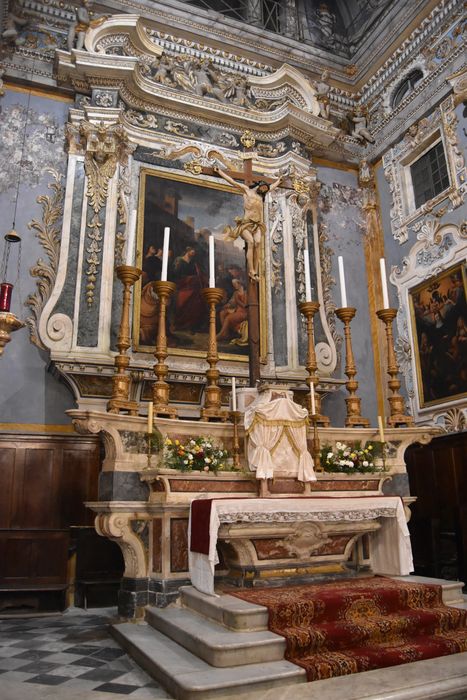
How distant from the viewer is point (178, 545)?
5.30 m

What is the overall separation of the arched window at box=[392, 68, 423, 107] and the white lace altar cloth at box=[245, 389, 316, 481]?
7148 millimetres

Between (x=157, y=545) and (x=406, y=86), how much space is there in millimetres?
9193

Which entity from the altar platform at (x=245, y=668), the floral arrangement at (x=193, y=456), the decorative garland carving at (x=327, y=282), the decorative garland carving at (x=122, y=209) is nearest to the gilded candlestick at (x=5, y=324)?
the floral arrangement at (x=193, y=456)

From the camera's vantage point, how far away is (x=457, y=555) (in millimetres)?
7719

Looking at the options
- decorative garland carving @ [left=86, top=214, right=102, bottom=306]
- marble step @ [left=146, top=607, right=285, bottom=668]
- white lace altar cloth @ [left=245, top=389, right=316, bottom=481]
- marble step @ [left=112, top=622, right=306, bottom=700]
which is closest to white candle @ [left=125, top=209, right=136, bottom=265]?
decorative garland carving @ [left=86, top=214, right=102, bottom=306]

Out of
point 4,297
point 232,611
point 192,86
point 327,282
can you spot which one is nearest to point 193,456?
point 232,611

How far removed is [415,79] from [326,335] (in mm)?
4941

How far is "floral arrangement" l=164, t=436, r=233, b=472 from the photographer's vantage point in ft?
17.8

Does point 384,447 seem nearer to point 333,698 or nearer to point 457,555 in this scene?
point 457,555

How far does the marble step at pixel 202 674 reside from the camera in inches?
133

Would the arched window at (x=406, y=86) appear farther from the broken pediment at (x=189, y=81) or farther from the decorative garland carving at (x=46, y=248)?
the decorative garland carving at (x=46, y=248)

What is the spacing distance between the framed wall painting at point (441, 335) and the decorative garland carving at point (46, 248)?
5.72 m

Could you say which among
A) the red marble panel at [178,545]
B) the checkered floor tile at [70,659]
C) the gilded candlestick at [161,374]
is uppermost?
the gilded candlestick at [161,374]

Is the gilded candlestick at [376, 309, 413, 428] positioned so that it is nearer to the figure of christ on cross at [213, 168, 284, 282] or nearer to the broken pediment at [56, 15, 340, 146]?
the figure of christ on cross at [213, 168, 284, 282]
